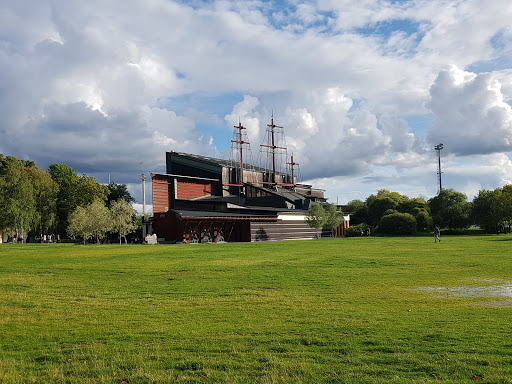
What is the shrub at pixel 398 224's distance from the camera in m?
80.8

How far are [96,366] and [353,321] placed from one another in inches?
249

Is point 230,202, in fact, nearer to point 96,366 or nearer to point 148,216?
point 148,216

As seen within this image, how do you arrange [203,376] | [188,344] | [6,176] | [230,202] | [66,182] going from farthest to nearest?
[230,202] → [66,182] → [6,176] → [188,344] → [203,376]

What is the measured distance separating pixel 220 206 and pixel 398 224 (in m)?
32.9

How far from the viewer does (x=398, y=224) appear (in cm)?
8144

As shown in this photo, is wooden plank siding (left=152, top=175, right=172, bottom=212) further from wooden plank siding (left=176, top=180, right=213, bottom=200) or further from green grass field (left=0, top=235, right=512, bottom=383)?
green grass field (left=0, top=235, right=512, bottom=383)

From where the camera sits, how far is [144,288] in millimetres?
17703

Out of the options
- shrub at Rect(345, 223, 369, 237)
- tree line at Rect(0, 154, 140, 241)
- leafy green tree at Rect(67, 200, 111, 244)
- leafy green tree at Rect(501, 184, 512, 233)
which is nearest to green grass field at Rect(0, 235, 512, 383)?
leafy green tree at Rect(67, 200, 111, 244)

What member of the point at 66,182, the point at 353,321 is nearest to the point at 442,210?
the point at 66,182

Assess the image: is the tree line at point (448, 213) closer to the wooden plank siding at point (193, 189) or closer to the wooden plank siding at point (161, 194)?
the wooden plank siding at point (193, 189)

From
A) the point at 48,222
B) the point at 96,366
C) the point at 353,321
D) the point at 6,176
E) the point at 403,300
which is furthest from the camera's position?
the point at 48,222

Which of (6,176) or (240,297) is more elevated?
(6,176)

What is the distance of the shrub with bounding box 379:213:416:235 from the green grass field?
6140 cm

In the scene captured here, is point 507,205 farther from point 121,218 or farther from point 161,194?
point 121,218
